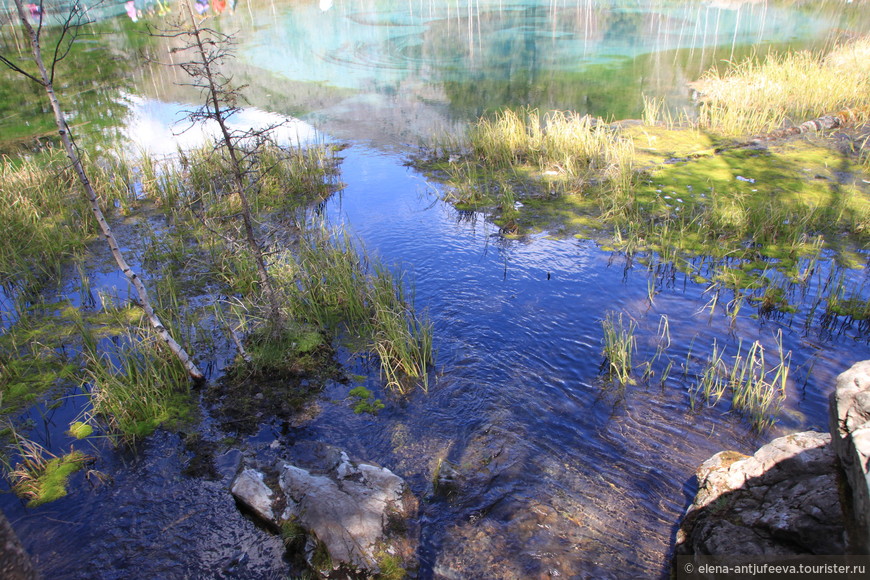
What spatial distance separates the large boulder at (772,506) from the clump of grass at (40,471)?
5.42 meters

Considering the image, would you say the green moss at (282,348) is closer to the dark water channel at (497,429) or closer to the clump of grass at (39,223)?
the dark water channel at (497,429)

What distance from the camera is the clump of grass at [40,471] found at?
186 inches

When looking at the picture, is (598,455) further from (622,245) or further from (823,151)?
(823,151)

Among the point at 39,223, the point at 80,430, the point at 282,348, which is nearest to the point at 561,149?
the point at 282,348

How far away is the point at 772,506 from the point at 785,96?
1364 cm

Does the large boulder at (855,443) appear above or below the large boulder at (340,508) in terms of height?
above

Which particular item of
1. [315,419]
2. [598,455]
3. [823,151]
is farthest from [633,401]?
[823,151]

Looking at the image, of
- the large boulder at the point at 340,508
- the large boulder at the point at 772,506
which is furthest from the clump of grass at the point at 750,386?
the large boulder at the point at 340,508

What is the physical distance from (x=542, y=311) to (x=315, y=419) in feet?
11.2

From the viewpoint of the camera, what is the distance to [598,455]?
4.97 m

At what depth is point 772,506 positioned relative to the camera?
3.58 meters

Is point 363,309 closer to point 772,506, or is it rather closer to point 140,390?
point 140,390

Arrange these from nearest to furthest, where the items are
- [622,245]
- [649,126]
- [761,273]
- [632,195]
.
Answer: [761,273] < [622,245] < [632,195] < [649,126]

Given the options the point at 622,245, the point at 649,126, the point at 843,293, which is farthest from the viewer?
the point at 649,126
